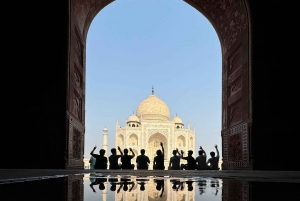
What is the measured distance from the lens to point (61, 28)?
20.4 feet

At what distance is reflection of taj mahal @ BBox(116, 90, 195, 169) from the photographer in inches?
1278

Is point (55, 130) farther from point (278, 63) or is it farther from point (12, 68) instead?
point (278, 63)

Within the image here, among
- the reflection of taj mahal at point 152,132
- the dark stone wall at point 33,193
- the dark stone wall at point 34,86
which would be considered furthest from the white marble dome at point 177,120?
the dark stone wall at point 33,193

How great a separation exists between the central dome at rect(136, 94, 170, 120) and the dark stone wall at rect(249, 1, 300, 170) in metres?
27.3

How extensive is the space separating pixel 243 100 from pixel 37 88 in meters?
3.59

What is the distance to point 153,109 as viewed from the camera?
3434 cm

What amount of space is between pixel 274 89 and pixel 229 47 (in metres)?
2.06

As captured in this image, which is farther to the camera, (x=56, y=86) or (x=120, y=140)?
(x=120, y=140)

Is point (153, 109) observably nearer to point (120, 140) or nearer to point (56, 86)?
point (120, 140)

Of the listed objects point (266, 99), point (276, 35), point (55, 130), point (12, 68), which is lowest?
point (55, 130)

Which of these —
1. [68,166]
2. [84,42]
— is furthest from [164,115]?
[68,166]

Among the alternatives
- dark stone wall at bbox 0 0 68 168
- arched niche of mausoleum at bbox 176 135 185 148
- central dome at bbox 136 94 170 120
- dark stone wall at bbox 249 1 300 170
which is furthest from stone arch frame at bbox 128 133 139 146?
dark stone wall at bbox 0 0 68 168

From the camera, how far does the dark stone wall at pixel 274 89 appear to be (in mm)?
6203

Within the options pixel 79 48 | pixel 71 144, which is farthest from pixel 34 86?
pixel 79 48
